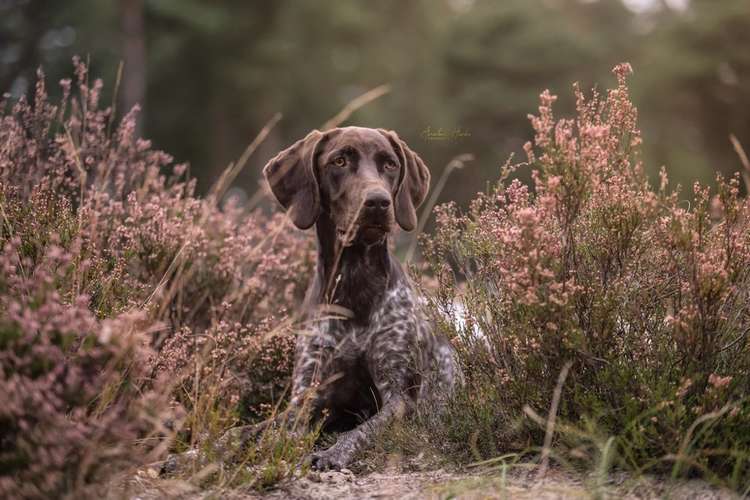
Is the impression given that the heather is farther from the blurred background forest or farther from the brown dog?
the blurred background forest

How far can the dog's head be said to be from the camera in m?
4.20

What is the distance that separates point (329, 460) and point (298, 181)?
1.63 metres

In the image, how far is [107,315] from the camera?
137 inches

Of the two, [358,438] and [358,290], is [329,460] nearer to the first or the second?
[358,438]

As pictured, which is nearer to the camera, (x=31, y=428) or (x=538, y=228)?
(x=31, y=428)

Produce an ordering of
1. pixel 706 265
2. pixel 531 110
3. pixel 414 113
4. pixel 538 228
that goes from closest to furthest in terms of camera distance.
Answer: pixel 706 265 < pixel 538 228 < pixel 531 110 < pixel 414 113

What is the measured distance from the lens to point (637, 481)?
279 centimetres

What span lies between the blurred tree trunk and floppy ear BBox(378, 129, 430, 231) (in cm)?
1429

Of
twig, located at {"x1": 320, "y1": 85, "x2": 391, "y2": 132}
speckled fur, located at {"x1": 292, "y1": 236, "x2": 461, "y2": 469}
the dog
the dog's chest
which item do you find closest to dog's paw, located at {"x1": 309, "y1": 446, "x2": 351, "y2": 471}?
the dog

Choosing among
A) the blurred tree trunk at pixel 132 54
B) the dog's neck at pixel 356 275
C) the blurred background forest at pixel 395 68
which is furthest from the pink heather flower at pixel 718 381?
the blurred background forest at pixel 395 68

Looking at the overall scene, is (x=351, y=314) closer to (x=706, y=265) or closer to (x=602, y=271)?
(x=602, y=271)

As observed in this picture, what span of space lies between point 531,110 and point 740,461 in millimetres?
25687

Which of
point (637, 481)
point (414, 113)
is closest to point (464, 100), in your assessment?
point (414, 113)

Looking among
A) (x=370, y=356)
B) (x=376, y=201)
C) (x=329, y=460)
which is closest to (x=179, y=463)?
(x=329, y=460)
